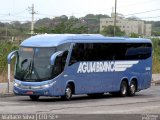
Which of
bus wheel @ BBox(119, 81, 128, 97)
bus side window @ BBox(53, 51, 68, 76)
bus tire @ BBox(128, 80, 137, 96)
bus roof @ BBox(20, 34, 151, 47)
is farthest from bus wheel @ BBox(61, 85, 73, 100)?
bus tire @ BBox(128, 80, 137, 96)

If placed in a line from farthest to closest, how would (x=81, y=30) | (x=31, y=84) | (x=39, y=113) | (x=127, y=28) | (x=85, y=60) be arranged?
1. (x=127, y=28)
2. (x=81, y=30)
3. (x=85, y=60)
4. (x=31, y=84)
5. (x=39, y=113)

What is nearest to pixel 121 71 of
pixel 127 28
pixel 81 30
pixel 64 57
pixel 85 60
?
pixel 85 60

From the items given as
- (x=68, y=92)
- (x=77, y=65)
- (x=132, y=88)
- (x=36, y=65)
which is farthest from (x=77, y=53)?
(x=132, y=88)

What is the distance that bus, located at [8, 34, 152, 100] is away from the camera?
84.5 ft

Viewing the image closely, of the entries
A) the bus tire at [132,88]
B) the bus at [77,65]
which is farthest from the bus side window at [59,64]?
the bus tire at [132,88]

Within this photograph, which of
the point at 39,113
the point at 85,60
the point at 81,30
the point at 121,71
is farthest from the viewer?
the point at 81,30

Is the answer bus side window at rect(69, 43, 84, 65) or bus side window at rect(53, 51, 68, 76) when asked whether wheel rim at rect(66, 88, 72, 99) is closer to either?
bus side window at rect(53, 51, 68, 76)

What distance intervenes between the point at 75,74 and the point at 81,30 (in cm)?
3884

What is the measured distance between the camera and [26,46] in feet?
86.4

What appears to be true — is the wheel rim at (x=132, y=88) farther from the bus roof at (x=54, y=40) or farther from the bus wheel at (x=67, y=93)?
the bus wheel at (x=67, y=93)

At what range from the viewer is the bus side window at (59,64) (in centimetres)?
2583

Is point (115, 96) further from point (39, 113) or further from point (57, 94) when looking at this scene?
point (39, 113)

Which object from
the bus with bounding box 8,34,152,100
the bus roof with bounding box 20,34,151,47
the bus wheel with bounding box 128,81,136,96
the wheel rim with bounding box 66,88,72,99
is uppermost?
the bus roof with bounding box 20,34,151,47

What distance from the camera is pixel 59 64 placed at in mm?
26016
